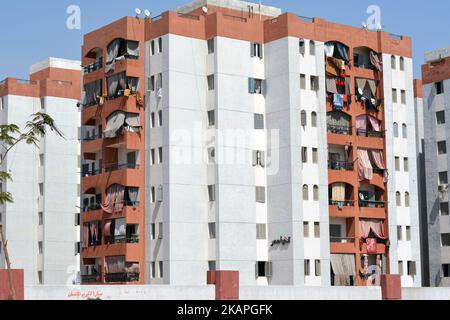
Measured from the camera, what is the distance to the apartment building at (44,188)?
8481cm

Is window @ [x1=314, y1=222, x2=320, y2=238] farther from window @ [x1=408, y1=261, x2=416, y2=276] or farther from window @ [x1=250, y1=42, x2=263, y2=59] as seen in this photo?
window @ [x1=250, y1=42, x2=263, y2=59]

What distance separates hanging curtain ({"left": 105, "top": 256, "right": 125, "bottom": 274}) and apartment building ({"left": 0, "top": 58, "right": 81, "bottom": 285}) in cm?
1987

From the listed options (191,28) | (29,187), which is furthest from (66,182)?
(191,28)

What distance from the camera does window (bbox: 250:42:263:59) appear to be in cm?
6606

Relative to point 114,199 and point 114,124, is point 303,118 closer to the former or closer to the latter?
point 114,124

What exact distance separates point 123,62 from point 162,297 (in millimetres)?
21025

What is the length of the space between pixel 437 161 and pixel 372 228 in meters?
15.4

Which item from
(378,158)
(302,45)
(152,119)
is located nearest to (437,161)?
(378,158)

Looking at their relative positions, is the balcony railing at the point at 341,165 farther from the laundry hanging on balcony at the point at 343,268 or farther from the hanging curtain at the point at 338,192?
the laundry hanging on balcony at the point at 343,268

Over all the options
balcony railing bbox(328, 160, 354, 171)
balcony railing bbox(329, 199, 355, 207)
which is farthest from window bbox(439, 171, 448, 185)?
balcony railing bbox(329, 199, 355, 207)

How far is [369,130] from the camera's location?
229 ft

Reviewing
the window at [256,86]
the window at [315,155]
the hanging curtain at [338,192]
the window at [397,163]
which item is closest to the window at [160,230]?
the window at [256,86]

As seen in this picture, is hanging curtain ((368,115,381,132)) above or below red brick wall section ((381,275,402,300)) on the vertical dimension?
above

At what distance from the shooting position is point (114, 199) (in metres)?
65.3
